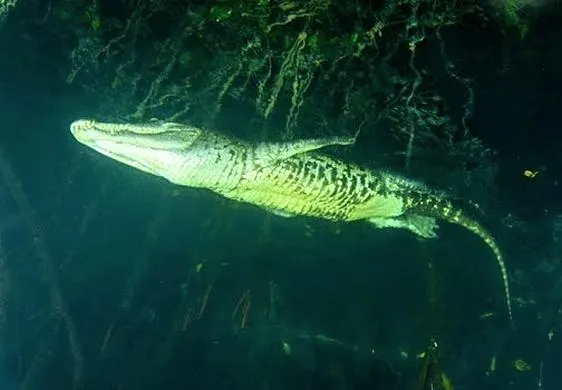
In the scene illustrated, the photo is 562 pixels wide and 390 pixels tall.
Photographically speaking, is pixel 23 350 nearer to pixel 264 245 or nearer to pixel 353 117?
pixel 264 245

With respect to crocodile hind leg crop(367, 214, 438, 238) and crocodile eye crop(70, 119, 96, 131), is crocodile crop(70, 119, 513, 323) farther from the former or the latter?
crocodile hind leg crop(367, 214, 438, 238)

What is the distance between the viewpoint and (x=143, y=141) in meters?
4.21

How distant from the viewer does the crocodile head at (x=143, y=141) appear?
411 cm

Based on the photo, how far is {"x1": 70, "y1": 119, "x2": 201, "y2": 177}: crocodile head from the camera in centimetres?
411

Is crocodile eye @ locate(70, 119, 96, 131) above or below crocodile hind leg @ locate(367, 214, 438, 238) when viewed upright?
below

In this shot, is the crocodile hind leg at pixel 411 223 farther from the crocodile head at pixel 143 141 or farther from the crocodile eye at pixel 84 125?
the crocodile eye at pixel 84 125

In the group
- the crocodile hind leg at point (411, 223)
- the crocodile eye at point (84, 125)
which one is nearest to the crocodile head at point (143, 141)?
the crocodile eye at point (84, 125)

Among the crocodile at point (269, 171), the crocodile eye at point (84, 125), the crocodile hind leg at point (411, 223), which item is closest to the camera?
the crocodile eye at point (84, 125)

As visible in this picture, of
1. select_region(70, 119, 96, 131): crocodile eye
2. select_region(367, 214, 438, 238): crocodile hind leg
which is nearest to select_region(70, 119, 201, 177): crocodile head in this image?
select_region(70, 119, 96, 131): crocodile eye

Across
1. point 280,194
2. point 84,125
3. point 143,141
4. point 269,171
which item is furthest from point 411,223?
point 84,125

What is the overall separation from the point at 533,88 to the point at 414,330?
17.6 feet

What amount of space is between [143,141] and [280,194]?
1.57 metres

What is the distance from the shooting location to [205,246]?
9.25 meters

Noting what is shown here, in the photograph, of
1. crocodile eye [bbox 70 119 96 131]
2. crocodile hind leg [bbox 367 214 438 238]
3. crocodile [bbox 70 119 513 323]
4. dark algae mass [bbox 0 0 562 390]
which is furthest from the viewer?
crocodile hind leg [bbox 367 214 438 238]
